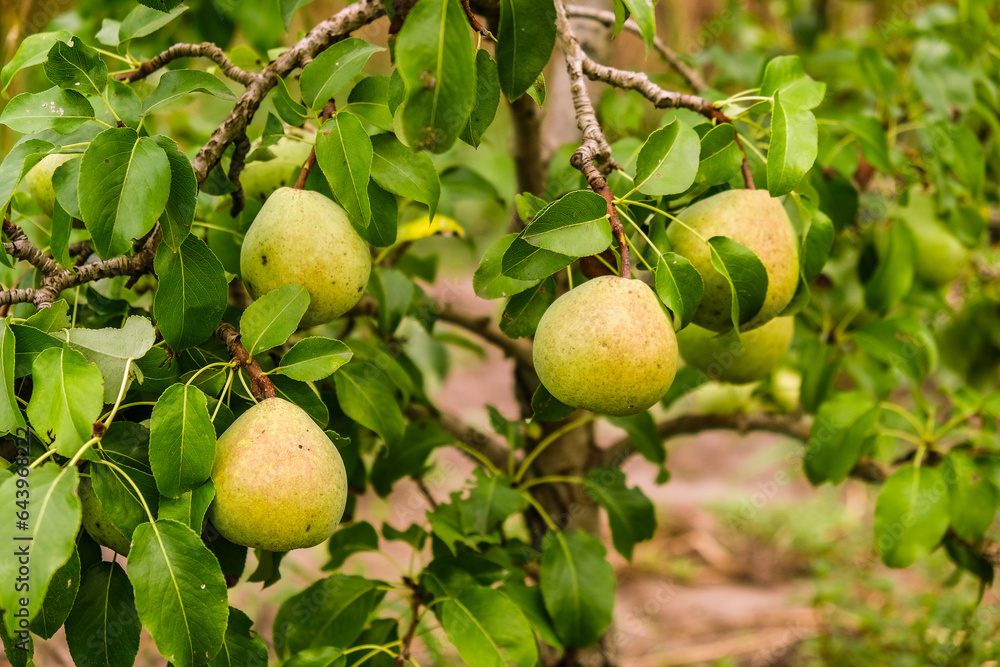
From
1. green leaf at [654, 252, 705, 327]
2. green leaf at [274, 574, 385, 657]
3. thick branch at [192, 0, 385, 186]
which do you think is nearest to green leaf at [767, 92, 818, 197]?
green leaf at [654, 252, 705, 327]

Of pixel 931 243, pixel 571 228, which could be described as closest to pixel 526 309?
pixel 571 228

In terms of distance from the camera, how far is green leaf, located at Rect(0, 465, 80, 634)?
Result: 58 cm

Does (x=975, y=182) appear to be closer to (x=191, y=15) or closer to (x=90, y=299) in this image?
(x=90, y=299)

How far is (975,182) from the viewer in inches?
56.7

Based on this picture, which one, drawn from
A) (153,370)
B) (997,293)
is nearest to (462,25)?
(153,370)

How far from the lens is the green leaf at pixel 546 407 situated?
0.82 metres

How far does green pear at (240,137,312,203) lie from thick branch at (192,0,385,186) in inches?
7.7

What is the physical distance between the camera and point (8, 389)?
0.69m

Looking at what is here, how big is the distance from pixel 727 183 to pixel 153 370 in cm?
68

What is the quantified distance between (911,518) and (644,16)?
96 centimetres

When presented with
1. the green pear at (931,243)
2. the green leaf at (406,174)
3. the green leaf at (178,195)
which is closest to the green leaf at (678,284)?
the green leaf at (406,174)

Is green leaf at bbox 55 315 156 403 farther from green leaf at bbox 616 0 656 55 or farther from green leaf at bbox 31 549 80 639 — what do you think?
green leaf at bbox 616 0 656 55

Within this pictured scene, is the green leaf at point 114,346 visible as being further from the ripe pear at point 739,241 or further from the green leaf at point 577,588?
the green leaf at point 577,588

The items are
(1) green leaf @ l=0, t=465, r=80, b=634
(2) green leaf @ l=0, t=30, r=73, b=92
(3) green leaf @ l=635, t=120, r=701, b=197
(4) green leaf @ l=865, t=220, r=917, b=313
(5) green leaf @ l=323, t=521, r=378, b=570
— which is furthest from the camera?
(4) green leaf @ l=865, t=220, r=917, b=313
